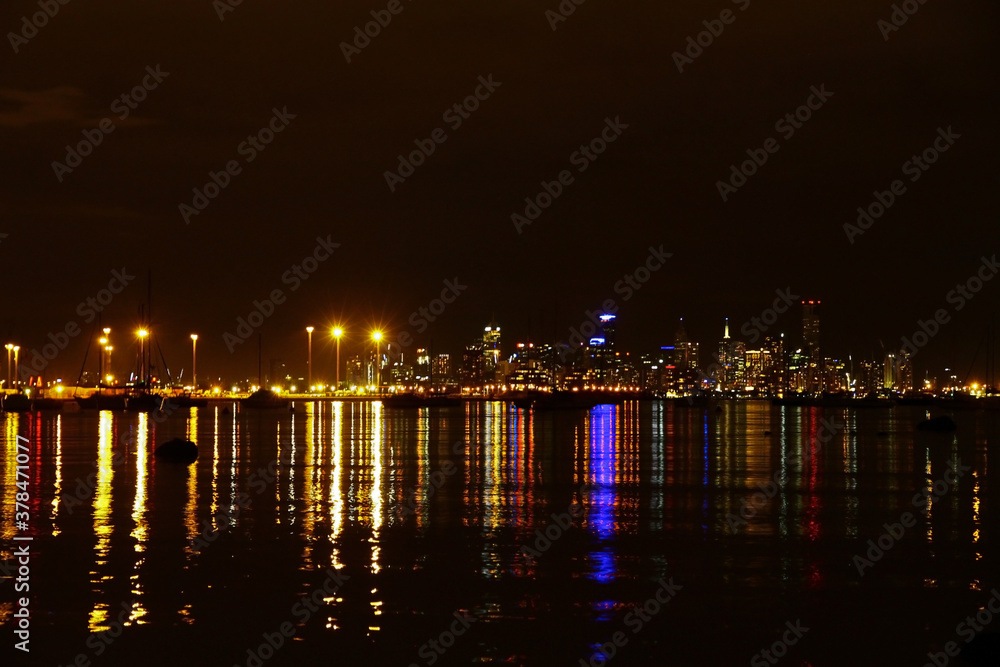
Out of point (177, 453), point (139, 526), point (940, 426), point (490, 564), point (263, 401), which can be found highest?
point (177, 453)

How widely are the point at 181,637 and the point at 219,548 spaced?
6.88m

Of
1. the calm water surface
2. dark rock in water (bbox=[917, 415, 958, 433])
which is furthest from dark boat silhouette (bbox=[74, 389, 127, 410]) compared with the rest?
the calm water surface

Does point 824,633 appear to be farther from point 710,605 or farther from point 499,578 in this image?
point 499,578

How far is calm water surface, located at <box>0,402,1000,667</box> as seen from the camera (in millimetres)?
14789

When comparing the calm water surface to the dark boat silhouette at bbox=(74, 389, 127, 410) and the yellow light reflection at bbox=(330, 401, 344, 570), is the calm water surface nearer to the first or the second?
the yellow light reflection at bbox=(330, 401, 344, 570)

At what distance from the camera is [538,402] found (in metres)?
153

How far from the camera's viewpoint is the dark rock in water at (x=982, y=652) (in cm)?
1393
